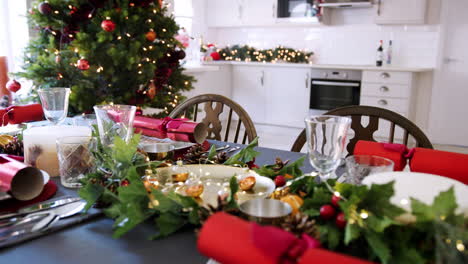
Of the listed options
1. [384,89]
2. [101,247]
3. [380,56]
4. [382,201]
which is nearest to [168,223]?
[101,247]

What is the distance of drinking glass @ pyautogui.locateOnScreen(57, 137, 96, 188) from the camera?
845 millimetres

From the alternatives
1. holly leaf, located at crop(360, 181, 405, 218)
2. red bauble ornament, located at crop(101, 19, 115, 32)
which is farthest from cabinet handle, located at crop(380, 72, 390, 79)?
holly leaf, located at crop(360, 181, 405, 218)

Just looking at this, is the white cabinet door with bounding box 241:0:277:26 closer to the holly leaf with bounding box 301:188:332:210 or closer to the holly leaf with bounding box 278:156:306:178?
the holly leaf with bounding box 278:156:306:178

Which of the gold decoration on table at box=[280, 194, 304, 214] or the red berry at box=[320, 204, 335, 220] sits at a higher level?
the red berry at box=[320, 204, 335, 220]

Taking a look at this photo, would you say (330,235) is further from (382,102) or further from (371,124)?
(382,102)

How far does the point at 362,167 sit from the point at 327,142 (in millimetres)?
73

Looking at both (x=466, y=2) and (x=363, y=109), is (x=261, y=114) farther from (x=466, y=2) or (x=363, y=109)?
(x=363, y=109)

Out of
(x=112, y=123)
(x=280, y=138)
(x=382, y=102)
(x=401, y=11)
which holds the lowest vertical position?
(x=280, y=138)

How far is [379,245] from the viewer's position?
48 centimetres

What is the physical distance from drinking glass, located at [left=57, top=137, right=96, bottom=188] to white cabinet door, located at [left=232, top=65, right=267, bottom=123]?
14.7 feet

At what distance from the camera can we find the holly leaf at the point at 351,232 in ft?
Answer: 1.56

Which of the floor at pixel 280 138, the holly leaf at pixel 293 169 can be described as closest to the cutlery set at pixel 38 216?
the holly leaf at pixel 293 169

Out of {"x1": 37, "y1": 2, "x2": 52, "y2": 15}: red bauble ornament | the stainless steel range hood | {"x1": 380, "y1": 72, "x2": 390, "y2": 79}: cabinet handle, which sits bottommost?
{"x1": 380, "y1": 72, "x2": 390, "y2": 79}: cabinet handle

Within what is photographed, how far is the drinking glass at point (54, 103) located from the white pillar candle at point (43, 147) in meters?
0.21
